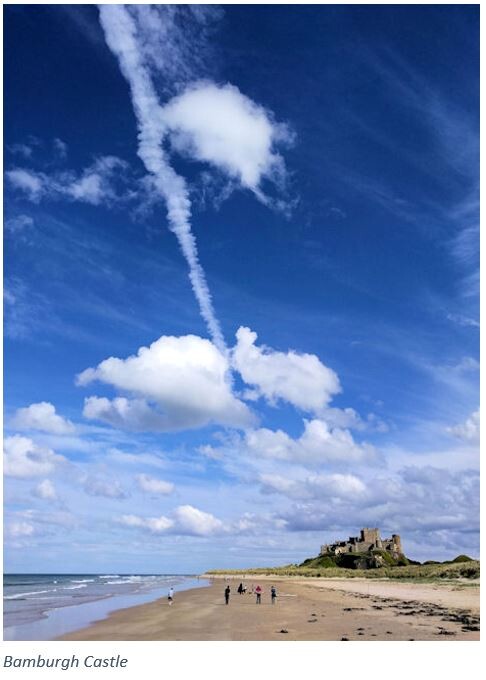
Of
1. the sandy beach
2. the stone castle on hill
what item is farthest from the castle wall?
the sandy beach

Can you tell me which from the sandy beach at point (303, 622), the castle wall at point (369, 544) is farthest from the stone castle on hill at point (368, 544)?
the sandy beach at point (303, 622)

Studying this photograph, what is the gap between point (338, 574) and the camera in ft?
329

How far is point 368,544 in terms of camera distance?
445 feet

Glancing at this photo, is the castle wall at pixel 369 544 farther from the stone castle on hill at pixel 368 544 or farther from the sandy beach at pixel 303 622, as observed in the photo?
the sandy beach at pixel 303 622

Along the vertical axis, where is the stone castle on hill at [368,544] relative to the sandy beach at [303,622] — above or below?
below

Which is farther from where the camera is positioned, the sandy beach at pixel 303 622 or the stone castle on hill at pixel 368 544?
the stone castle on hill at pixel 368 544

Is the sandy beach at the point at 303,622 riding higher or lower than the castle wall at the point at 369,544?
higher

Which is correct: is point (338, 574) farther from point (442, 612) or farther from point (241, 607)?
point (442, 612)

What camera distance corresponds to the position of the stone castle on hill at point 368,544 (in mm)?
134375

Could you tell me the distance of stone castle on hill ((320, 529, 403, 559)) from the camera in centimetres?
13438

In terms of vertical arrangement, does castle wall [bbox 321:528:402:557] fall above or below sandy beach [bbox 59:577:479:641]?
below

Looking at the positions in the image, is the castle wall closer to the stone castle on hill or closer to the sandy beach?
the stone castle on hill
